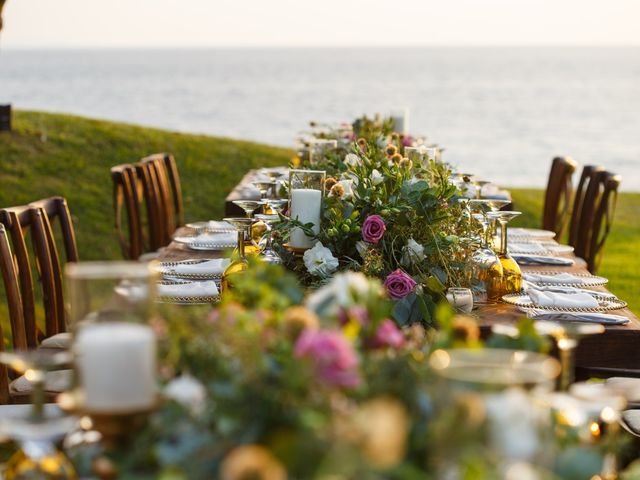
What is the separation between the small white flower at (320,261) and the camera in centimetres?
306

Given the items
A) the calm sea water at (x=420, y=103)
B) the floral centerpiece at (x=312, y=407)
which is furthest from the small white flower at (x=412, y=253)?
the calm sea water at (x=420, y=103)

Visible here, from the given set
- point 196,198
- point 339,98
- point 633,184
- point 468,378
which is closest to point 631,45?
point 339,98

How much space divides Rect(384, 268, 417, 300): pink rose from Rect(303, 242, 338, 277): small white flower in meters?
0.19

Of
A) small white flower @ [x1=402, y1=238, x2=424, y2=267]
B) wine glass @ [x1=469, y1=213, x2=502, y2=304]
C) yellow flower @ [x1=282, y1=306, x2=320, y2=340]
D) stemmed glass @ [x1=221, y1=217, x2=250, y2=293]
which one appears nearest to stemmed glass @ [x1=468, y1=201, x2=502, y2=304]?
wine glass @ [x1=469, y1=213, x2=502, y2=304]

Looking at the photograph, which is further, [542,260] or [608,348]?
[542,260]

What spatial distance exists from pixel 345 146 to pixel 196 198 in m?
4.28

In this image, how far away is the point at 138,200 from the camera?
19.5 ft

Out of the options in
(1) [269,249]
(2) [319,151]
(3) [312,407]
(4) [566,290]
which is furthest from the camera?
(2) [319,151]

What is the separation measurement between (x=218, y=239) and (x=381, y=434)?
11.9ft

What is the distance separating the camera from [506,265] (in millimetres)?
3498

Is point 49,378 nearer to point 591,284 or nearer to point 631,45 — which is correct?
point 591,284

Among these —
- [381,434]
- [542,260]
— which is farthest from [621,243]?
[381,434]

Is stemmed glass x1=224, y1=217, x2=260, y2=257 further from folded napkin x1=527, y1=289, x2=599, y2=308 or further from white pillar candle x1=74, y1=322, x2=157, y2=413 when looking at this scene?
white pillar candle x1=74, y1=322, x2=157, y2=413

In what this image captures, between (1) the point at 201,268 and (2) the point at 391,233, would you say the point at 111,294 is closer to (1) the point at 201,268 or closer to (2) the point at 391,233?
(2) the point at 391,233
